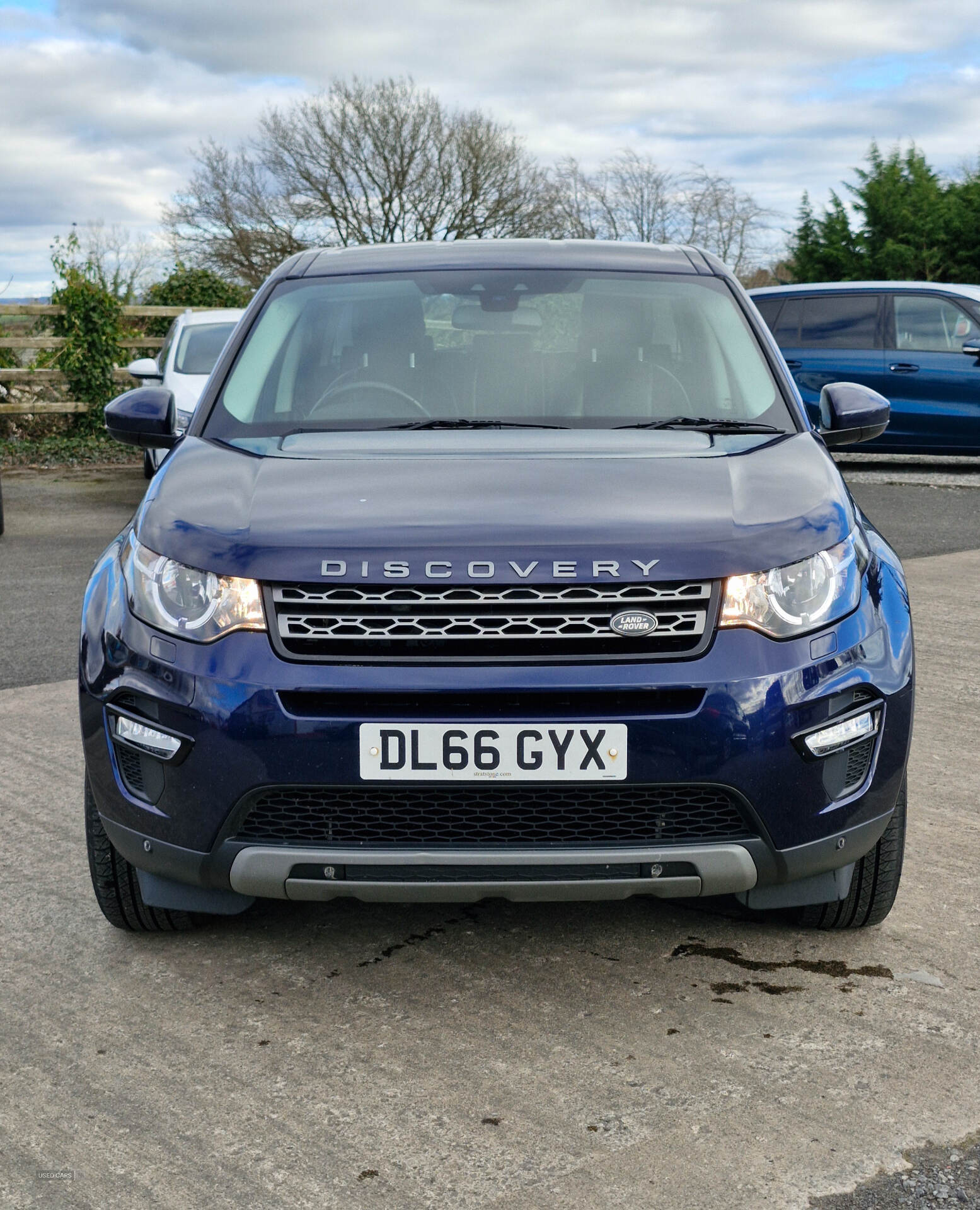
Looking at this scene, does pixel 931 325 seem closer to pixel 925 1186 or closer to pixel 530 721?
pixel 530 721

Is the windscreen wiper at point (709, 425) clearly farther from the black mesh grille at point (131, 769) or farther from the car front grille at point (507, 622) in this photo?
the black mesh grille at point (131, 769)

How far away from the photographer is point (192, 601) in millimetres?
2893

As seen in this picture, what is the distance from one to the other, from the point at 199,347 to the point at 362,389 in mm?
10142

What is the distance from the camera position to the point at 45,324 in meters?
17.8

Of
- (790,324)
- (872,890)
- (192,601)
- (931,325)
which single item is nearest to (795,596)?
(872,890)

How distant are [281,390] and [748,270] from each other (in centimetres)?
3220

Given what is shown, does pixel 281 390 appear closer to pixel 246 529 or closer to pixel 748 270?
pixel 246 529

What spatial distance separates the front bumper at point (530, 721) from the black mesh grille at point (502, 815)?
24 mm

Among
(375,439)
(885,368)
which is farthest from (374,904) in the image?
(885,368)

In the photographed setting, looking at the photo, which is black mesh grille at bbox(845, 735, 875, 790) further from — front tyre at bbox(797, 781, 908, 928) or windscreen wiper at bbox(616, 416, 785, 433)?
windscreen wiper at bbox(616, 416, 785, 433)

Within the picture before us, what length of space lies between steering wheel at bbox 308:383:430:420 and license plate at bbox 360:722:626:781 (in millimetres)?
1292

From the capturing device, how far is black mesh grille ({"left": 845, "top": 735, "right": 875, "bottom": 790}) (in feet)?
9.51

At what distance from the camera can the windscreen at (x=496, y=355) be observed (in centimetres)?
378

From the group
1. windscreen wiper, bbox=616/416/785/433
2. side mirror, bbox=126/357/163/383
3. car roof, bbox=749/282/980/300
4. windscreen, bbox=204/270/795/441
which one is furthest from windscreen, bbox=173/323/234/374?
windscreen wiper, bbox=616/416/785/433
